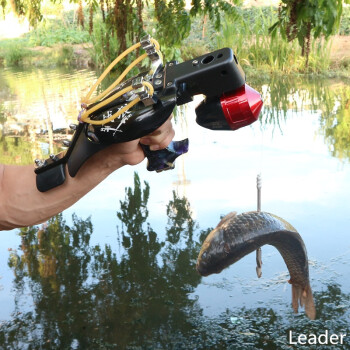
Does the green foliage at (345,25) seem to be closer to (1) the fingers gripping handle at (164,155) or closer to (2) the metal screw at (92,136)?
(1) the fingers gripping handle at (164,155)

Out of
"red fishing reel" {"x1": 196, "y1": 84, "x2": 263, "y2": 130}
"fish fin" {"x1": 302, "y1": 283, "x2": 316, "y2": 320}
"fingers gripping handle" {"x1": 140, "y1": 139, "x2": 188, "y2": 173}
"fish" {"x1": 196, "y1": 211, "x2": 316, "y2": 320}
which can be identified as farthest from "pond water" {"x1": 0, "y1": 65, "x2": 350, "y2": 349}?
"red fishing reel" {"x1": 196, "y1": 84, "x2": 263, "y2": 130}

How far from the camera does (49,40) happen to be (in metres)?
15.9

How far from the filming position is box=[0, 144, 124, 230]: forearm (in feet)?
4.69

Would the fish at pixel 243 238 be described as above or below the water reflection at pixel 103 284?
above

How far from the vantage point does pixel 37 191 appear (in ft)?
4.74

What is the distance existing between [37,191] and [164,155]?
1.00 feet

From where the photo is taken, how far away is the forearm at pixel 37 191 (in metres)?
1.43

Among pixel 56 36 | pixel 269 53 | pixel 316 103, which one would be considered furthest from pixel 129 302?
pixel 56 36

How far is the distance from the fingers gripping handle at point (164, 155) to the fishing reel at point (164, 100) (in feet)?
0.46

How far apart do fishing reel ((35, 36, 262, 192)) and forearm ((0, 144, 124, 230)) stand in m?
0.06

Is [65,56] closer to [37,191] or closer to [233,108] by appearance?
[37,191]

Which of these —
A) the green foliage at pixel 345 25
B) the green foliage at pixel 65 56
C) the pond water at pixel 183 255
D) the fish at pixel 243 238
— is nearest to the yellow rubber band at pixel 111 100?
the fish at pixel 243 238

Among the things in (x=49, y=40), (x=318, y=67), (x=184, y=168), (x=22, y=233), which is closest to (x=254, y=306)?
(x=22, y=233)

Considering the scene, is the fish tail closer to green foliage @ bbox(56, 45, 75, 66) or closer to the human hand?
the human hand
